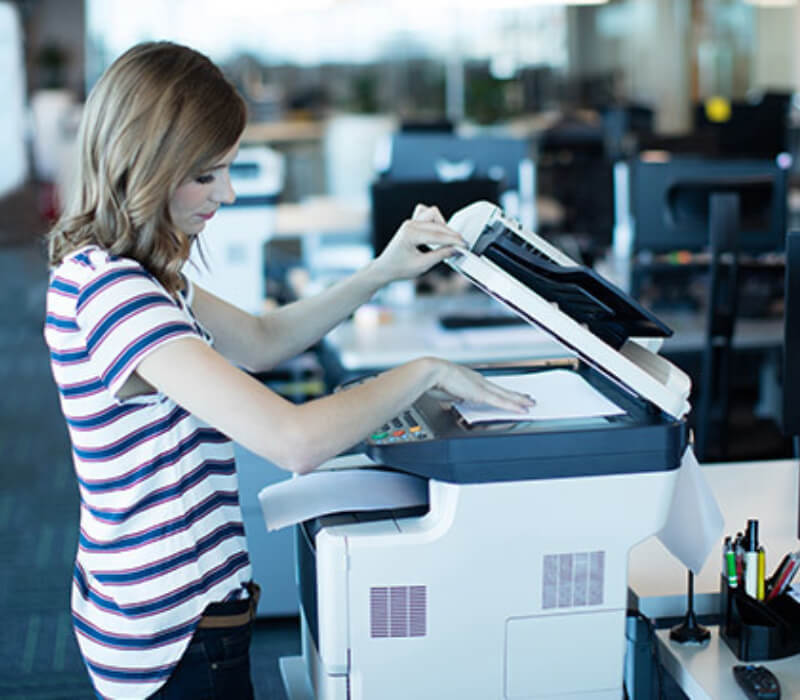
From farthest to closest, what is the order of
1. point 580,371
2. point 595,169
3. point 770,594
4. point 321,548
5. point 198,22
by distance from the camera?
point 198,22, point 595,169, point 580,371, point 770,594, point 321,548

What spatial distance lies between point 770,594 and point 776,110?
4.93 meters

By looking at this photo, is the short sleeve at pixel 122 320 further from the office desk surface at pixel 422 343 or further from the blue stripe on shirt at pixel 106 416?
the office desk surface at pixel 422 343

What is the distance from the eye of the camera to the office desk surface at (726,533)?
5.12 ft

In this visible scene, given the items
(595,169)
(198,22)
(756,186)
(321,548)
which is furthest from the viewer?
(198,22)

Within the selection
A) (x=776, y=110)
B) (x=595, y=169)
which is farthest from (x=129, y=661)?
(x=776, y=110)

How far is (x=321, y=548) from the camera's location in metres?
1.31

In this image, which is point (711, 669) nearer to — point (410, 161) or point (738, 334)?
point (738, 334)

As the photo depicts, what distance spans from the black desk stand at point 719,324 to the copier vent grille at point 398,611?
1918mm

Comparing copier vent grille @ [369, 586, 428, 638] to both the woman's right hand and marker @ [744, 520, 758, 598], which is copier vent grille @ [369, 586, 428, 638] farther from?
marker @ [744, 520, 758, 598]

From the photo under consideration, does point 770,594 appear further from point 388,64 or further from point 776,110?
point 388,64

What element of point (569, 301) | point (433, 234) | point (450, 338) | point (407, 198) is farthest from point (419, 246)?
point (407, 198)

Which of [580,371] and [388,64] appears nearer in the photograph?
[580,371]

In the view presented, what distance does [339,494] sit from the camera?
1462 millimetres

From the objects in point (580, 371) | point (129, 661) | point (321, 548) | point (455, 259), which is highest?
point (455, 259)
